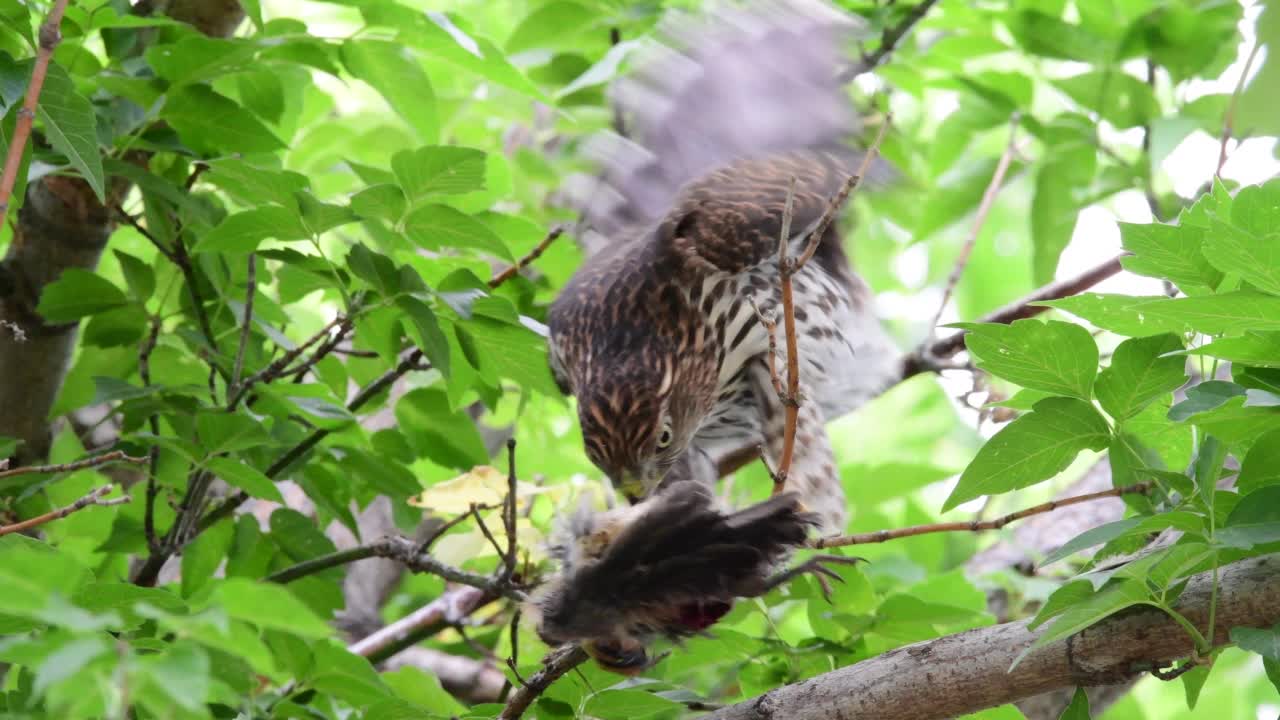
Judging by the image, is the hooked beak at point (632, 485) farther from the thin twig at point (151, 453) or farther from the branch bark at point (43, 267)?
the branch bark at point (43, 267)

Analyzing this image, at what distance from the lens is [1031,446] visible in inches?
68.4

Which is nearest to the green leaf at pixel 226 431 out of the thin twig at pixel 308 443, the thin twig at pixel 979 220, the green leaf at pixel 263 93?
the thin twig at pixel 308 443

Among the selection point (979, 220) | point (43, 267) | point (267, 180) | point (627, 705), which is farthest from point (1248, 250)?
point (43, 267)

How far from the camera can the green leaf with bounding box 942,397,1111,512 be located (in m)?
1.73

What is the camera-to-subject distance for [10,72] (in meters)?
1.85

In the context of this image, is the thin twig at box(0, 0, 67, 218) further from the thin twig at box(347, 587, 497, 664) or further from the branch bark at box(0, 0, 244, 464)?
the thin twig at box(347, 587, 497, 664)

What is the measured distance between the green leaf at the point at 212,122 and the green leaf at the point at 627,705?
124 centimetres

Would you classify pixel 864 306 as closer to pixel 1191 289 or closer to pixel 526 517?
pixel 526 517

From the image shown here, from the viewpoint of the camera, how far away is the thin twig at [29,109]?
146 cm

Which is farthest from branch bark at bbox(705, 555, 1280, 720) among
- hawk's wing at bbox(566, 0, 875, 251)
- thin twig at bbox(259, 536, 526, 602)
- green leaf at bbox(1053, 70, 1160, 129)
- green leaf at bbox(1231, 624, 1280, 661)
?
green leaf at bbox(1053, 70, 1160, 129)

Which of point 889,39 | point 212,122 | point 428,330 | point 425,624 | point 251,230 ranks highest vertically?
point 889,39

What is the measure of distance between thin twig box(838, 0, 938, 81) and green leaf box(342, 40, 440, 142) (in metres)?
1.14

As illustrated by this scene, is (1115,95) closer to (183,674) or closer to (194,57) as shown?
(194,57)

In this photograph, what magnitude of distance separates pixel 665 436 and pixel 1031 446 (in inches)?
42.7
